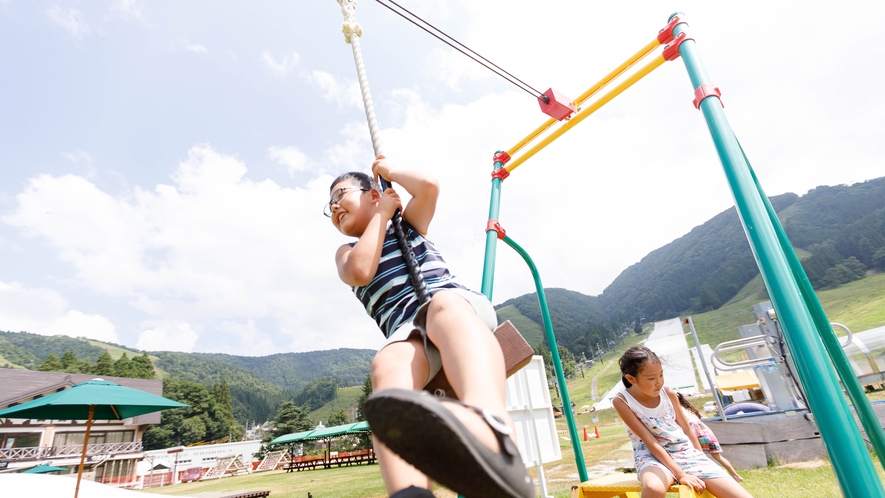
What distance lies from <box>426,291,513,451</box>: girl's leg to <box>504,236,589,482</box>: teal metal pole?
9.74 feet

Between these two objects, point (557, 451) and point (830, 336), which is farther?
point (557, 451)

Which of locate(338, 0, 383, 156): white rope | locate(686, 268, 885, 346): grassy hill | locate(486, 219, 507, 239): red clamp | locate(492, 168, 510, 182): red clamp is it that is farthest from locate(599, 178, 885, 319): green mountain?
locate(338, 0, 383, 156): white rope

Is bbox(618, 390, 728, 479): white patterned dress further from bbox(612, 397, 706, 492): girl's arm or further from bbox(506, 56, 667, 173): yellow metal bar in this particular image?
bbox(506, 56, 667, 173): yellow metal bar

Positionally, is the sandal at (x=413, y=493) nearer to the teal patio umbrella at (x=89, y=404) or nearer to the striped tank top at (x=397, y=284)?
the striped tank top at (x=397, y=284)

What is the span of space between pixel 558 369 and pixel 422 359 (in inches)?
136

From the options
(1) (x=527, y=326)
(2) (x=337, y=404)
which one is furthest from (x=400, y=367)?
(2) (x=337, y=404)

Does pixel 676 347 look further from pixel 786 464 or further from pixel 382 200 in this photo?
pixel 382 200

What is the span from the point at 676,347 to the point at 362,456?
8010cm

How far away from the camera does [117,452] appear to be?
1198 inches

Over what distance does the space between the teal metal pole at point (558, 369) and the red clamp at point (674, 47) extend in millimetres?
2050

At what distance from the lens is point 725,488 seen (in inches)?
92.9

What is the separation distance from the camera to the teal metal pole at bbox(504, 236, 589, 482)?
376cm

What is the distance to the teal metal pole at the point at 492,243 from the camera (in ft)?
11.5

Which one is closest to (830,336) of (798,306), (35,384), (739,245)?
(798,306)
